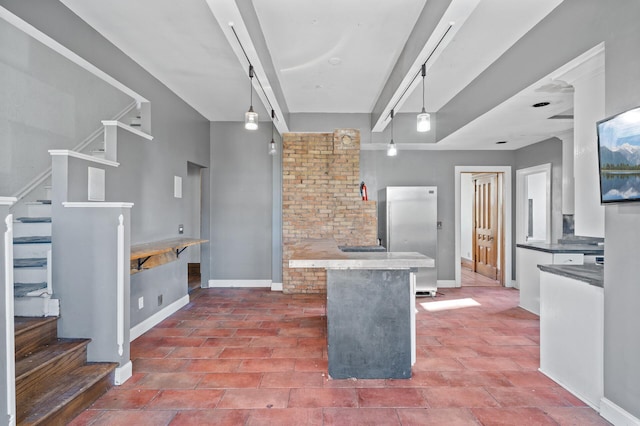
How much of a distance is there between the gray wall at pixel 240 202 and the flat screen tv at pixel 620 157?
444 centimetres

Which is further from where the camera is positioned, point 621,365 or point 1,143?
point 1,143

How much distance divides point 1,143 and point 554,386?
181 inches

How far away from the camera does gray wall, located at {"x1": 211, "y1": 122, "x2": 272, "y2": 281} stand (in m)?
5.57

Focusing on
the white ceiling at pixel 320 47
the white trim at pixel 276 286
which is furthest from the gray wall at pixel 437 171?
the white trim at pixel 276 286

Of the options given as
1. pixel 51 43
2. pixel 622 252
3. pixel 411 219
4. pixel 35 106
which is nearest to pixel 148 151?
pixel 35 106

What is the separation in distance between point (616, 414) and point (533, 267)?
2.51m

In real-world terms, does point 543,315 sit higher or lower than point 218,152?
lower

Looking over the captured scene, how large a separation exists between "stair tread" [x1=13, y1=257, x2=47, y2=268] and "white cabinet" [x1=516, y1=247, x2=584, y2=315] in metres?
5.09

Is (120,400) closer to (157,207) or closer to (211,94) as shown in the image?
(157,207)

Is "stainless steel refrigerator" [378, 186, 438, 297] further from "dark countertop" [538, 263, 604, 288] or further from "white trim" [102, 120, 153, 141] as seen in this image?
"white trim" [102, 120, 153, 141]

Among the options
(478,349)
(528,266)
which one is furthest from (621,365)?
(528,266)

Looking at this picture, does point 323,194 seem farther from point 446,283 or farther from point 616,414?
point 616,414

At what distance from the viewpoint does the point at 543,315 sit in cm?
266

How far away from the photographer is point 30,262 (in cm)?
246
